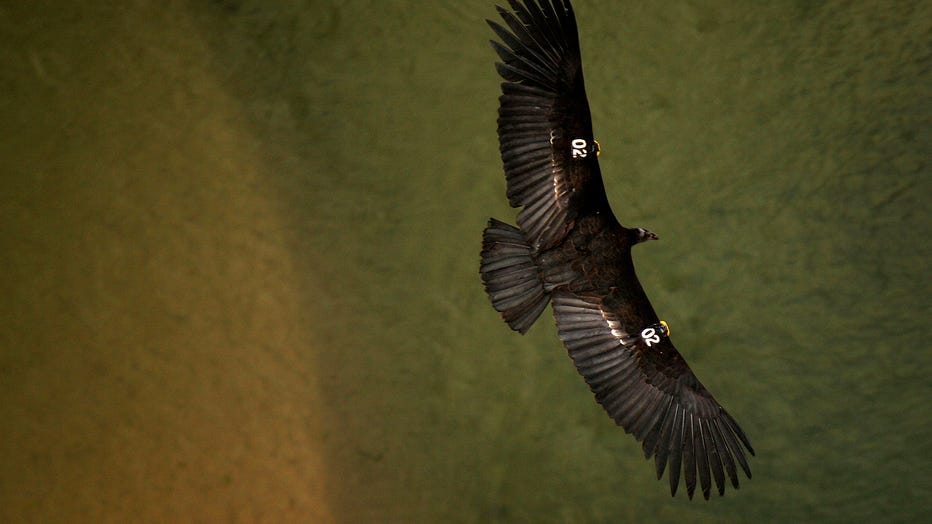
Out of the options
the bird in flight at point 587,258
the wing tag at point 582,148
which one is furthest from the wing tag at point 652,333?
the wing tag at point 582,148

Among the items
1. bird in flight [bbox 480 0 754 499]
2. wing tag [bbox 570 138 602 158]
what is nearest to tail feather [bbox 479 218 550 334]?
bird in flight [bbox 480 0 754 499]

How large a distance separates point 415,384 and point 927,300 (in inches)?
41.1

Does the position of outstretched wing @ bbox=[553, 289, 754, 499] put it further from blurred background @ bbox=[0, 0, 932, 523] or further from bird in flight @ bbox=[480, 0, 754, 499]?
blurred background @ bbox=[0, 0, 932, 523]

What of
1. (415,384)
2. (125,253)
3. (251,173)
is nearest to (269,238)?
(251,173)

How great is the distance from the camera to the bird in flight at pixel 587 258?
4.64 ft

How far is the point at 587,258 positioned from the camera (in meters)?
1.44

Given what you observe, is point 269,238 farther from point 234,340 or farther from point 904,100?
point 904,100

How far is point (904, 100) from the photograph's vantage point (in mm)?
1727

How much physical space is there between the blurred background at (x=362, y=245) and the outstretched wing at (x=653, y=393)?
350 millimetres

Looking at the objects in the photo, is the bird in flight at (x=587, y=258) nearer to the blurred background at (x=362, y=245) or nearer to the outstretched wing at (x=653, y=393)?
the outstretched wing at (x=653, y=393)

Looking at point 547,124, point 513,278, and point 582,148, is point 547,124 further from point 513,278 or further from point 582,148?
point 513,278

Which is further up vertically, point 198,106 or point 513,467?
point 198,106

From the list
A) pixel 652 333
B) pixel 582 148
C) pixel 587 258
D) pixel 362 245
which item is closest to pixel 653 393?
pixel 652 333

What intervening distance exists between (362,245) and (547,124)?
599 mm
